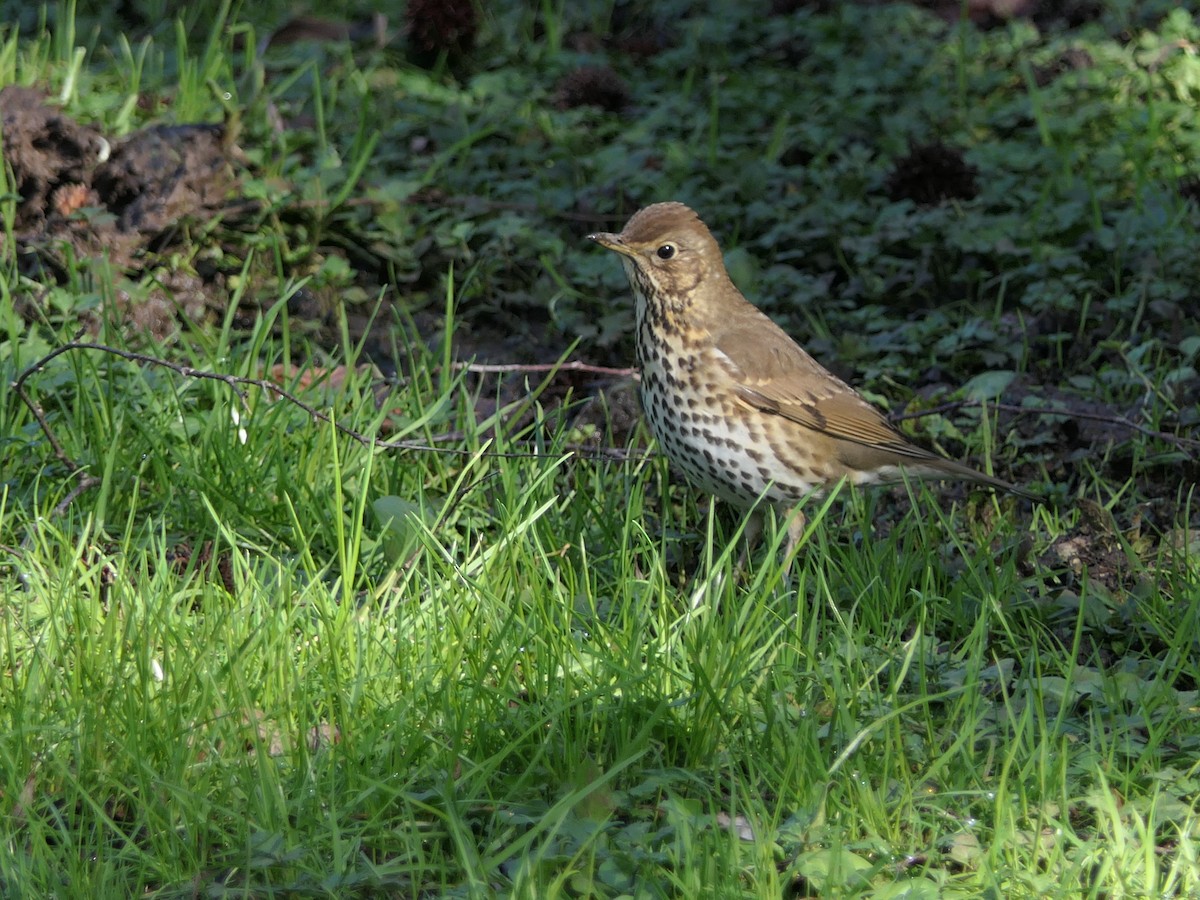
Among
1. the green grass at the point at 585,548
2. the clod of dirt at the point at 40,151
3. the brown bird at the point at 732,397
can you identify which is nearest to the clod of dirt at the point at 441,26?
the green grass at the point at 585,548

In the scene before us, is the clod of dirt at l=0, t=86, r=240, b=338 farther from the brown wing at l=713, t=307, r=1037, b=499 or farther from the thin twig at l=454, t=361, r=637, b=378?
the brown wing at l=713, t=307, r=1037, b=499

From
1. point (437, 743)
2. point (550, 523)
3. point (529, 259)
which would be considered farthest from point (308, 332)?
point (437, 743)

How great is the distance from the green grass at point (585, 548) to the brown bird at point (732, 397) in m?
0.13


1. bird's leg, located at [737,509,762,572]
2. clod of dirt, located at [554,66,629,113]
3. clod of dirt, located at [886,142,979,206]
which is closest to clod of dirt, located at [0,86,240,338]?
clod of dirt, located at [554,66,629,113]

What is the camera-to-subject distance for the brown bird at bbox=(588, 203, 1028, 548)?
3.98m

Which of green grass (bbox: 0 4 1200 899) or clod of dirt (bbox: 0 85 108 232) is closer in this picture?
green grass (bbox: 0 4 1200 899)

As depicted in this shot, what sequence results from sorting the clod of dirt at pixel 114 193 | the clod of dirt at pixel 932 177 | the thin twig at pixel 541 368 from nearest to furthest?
the thin twig at pixel 541 368 → the clod of dirt at pixel 114 193 → the clod of dirt at pixel 932 177

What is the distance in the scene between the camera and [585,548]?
3.87 metres

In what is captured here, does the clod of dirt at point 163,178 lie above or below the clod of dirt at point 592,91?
below

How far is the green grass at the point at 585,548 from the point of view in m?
2.69

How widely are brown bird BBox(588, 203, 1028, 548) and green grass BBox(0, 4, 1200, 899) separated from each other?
0.44 ft

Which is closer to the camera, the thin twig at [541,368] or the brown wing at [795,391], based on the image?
the brown wing at [795,391]

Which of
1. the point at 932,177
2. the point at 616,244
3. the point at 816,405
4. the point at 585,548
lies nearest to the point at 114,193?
the point at 616,244

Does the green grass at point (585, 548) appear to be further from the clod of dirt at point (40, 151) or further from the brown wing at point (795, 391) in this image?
the clod of dirt at point (40, 151)
